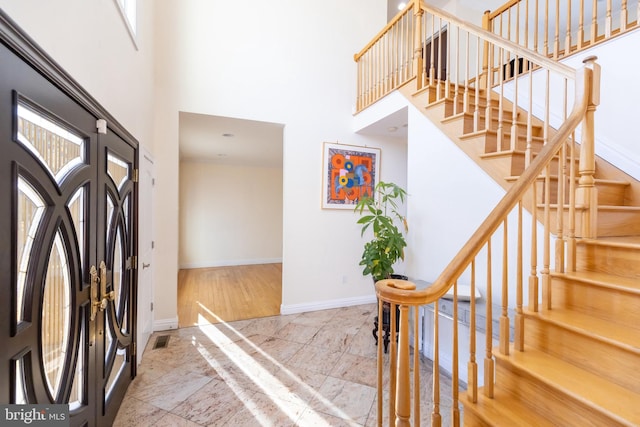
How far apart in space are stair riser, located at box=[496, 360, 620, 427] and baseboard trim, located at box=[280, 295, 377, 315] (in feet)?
8.41

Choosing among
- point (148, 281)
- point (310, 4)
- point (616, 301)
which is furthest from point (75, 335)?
point (310, 4)

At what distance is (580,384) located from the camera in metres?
1.12

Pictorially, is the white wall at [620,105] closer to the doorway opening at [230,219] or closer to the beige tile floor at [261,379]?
the beige tile floor at [261,379]

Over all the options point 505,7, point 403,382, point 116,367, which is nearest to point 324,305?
point 116,367

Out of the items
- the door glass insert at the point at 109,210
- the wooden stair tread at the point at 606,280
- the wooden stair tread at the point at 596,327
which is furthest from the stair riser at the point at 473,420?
the door glass insert at the point at 109,210

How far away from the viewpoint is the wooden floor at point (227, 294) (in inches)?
137

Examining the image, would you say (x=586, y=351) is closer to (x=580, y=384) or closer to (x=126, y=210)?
(x=580, y=384)

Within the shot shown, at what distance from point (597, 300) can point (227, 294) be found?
4.26 meters

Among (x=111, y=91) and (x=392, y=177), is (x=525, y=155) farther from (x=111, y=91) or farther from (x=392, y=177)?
(x=111, y=91)

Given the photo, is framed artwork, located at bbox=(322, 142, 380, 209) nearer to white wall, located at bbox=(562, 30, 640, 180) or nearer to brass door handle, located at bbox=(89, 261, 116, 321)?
white wall, located at bbox=(562, 30, 640, 180)

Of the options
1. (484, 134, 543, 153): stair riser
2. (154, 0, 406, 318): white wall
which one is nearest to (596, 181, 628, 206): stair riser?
(484, 134, 543, 153): stair riser

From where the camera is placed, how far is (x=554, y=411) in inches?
44.5

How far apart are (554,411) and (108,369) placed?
92.4 inches

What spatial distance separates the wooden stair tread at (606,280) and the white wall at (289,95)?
2593mm
